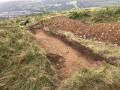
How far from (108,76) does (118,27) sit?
771 cm

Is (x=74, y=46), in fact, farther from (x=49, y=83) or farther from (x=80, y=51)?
(x=49, y=83)

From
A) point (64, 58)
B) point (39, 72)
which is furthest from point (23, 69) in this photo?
point (64, 58)

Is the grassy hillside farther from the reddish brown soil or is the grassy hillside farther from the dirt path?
the reddish brown soil

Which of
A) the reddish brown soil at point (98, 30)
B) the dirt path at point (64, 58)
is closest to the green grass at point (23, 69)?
the dirt path at point (64, 58)

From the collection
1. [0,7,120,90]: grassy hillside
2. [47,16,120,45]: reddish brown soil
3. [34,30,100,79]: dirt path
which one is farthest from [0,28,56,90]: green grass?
[47,16,120,45]: reddish brown soil

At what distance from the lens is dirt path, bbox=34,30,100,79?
1093 centimetres

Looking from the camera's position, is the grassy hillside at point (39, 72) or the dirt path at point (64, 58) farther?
the dirt path at point (64, 58)

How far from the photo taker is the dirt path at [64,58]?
35.9 ft

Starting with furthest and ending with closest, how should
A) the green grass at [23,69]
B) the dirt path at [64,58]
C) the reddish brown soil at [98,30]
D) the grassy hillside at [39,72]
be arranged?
the reddish brown soil at [98,30], the dirt path at [64,58], the green grass at [23,69], the grassy hillside at [39,72]

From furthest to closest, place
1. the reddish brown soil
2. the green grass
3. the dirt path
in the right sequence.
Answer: the reddish brown soil, the dirt path, the green grass

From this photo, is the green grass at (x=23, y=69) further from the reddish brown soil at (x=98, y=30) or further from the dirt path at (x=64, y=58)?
the reddish brown soil at (x=98, y=30)

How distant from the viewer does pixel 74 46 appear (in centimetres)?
1448

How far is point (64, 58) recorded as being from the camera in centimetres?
1254

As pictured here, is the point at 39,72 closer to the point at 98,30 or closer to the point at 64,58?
the point at 64,58
